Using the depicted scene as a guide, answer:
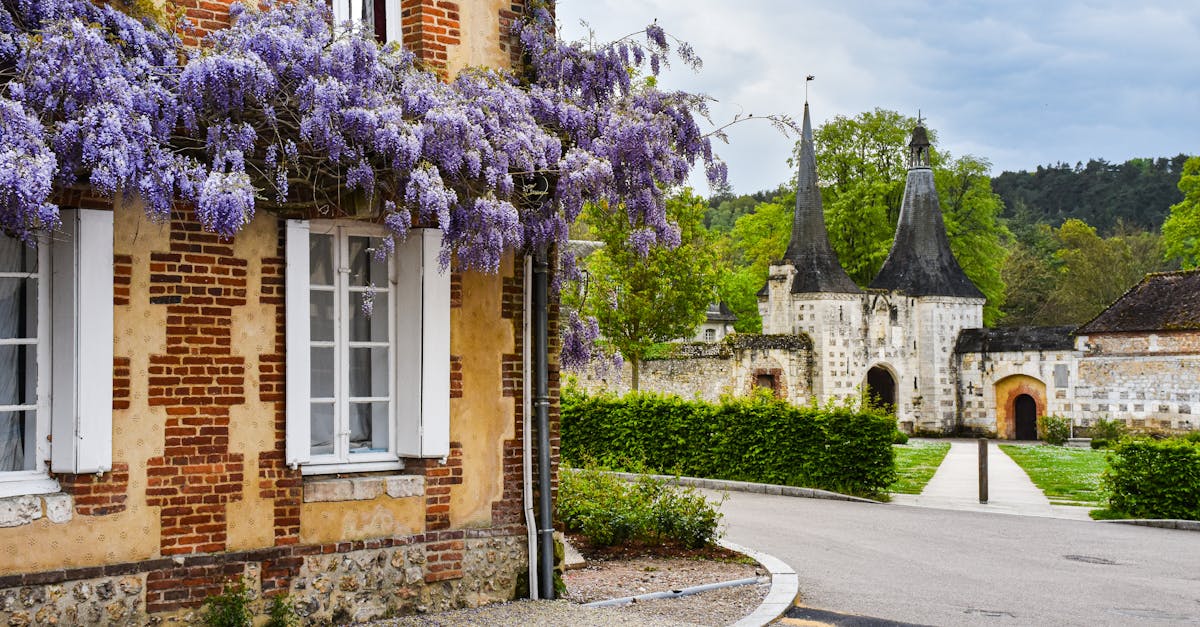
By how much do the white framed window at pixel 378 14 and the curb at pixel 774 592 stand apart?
5.24 m

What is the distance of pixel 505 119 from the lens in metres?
8.15

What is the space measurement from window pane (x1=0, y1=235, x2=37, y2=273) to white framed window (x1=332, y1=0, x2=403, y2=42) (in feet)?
9.73

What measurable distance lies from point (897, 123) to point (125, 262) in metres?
47.6

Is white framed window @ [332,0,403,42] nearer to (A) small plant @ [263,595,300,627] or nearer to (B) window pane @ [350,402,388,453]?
(B) window pane @ [350,402,388,453]

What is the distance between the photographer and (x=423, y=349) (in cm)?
825

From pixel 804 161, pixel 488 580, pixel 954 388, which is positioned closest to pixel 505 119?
pixel 488 580

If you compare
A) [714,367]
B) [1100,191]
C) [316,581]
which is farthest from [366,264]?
[1100,191]

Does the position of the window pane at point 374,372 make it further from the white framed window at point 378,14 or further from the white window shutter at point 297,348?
the white framed window at point 378,14

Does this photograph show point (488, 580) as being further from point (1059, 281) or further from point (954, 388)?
point (1059, 281)

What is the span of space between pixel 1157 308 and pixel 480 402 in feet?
101

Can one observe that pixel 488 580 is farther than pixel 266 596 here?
Yes

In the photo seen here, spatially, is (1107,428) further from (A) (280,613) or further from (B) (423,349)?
(A) (280,613)

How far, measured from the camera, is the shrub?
3412cm

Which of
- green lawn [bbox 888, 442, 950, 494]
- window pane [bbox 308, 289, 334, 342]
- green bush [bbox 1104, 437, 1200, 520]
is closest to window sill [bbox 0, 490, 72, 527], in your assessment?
window pane [bbox 308, 289, 334, 342]
